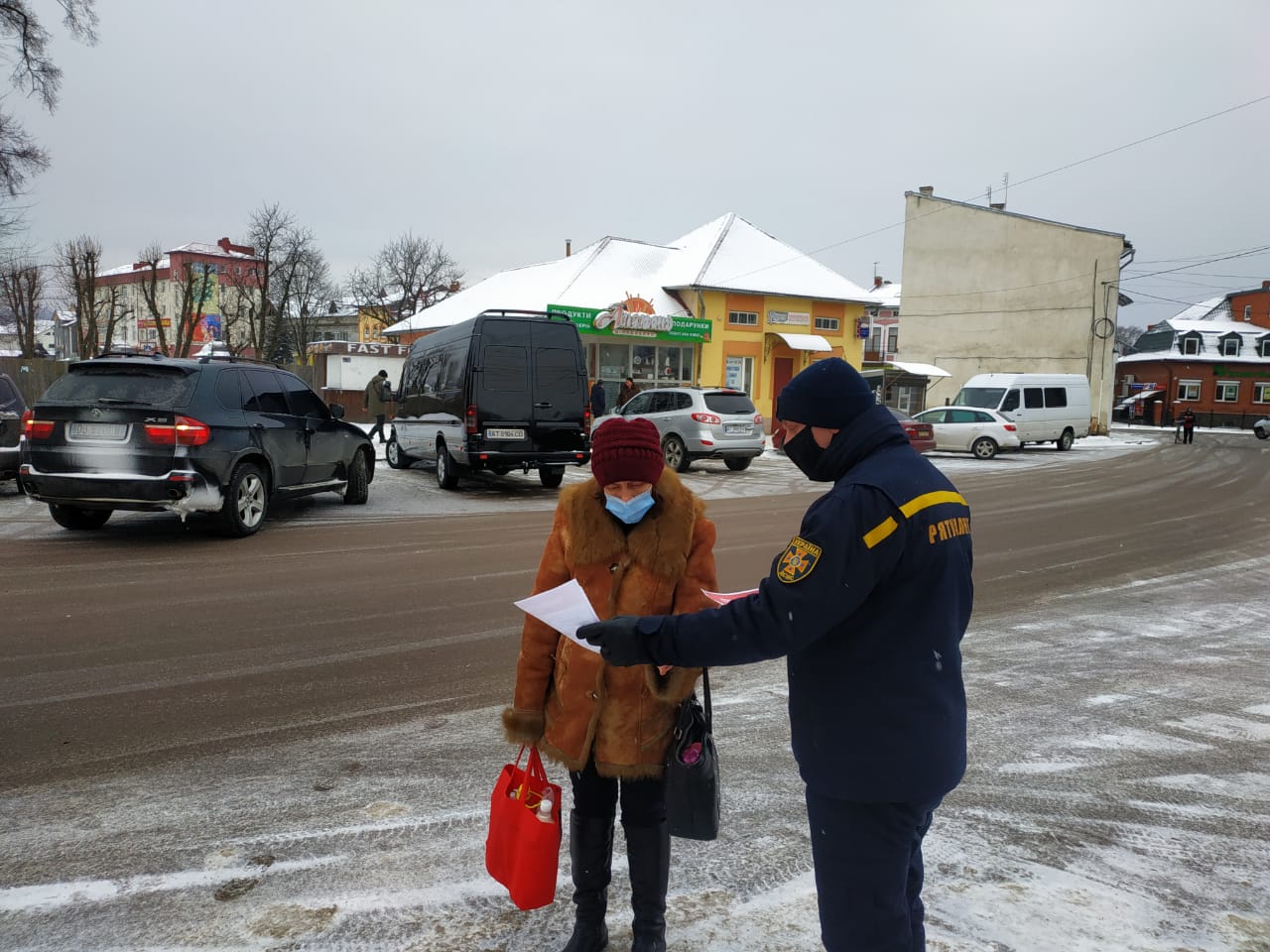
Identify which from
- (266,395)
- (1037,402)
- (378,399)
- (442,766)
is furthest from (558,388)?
(1037,402)

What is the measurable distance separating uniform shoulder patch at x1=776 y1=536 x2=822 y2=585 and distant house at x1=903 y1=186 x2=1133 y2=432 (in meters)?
40.1

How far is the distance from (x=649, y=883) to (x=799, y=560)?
1244 millimetres

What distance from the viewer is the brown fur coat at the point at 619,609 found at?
2525 mm

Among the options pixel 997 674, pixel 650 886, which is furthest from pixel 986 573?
pixel 650 886

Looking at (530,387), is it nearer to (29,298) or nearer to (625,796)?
(625,796)

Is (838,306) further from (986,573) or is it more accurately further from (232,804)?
(232,804)

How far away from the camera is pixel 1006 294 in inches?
1623

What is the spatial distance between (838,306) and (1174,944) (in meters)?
33.4

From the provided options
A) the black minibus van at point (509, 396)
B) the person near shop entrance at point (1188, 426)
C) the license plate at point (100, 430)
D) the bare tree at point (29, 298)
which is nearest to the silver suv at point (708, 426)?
the black minibus van at point (509, 396)

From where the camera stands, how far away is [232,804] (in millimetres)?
3516

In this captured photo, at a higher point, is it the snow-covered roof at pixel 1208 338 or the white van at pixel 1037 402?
the snow-covered roof at pixel 1208 338

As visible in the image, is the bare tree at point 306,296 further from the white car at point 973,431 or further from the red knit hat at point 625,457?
the red knit hat at point 625,457

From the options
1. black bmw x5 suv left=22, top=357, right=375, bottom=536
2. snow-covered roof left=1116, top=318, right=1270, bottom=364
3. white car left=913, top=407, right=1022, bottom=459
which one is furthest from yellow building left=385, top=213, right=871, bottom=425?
snow-covered roof left=1116, top=318, right=1270, bottom=364

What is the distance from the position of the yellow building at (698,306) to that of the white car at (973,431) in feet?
19.4
